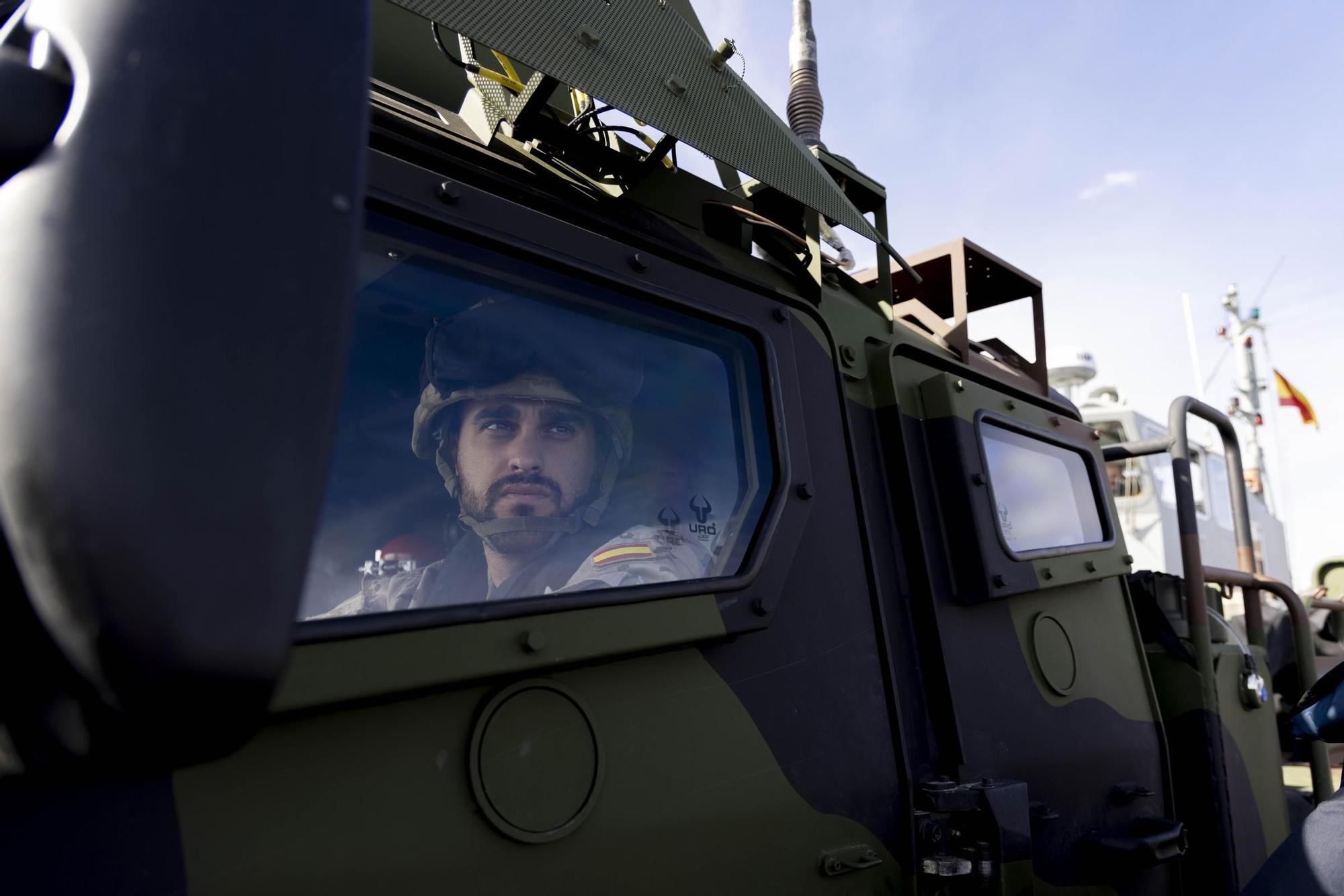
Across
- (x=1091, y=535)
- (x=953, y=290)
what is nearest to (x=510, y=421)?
(x=953, y=290)

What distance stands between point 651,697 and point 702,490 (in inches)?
13.4

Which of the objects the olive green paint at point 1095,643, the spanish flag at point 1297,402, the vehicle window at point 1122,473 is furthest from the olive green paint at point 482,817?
the spanish flag at point 1297,402

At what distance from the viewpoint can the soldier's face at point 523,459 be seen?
4.28 ft

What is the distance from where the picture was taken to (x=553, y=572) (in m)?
1.31

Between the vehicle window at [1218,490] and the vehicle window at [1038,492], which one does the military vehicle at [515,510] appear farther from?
the vehicle window at [1218,490]

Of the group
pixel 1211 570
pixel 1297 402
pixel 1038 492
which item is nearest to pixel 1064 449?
pixel 1038 492

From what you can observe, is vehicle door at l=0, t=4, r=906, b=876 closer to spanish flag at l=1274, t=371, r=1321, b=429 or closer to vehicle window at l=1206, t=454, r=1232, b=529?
vehicle window at l=1206, t=454, r=1232, b=529

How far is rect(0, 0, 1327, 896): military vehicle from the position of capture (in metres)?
0.47

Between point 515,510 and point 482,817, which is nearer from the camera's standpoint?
point 482,817

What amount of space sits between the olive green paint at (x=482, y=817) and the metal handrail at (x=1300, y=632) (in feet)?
6.21

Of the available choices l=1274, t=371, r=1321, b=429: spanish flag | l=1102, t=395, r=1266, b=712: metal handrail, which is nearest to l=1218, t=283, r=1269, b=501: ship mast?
l=1274, t=371, r=1321, b=429: spanish flag

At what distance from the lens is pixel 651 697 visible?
1.30 meters

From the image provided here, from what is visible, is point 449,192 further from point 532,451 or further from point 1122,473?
point 1122,473

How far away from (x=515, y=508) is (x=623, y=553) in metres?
0.17
